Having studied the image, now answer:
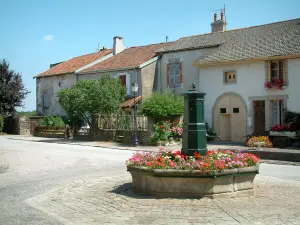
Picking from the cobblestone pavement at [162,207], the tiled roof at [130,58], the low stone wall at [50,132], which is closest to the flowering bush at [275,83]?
the tiled roof at [130,58]

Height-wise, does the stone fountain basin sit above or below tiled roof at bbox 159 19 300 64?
below

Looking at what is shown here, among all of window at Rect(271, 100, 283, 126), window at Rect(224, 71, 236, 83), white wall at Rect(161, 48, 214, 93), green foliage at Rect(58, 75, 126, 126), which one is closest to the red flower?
window at Rect(271, 100, 283, 126)

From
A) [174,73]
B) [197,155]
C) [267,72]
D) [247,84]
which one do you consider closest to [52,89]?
[174,73]

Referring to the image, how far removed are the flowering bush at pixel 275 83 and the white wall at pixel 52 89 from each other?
725 inches

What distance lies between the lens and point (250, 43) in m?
24.1

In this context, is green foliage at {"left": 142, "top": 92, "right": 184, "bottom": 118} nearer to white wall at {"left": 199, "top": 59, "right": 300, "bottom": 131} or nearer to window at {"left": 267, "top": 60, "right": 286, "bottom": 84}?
white wall at {"left": 199, "top": 59, "right": 300, "bottom": 131}

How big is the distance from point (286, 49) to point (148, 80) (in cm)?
1075

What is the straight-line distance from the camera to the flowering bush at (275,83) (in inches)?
840

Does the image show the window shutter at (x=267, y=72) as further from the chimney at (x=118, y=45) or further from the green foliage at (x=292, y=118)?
the chimney at (x=118, y=45)

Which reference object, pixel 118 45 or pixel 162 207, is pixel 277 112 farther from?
pixel 118 45

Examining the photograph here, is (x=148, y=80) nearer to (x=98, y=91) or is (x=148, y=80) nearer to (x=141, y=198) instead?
(x=98, y=91)

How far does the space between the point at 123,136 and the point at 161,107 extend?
13.0 ft

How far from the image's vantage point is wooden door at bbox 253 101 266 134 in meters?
22.5

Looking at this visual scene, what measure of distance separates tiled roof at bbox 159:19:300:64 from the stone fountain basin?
14.9 m
